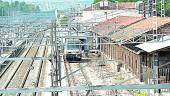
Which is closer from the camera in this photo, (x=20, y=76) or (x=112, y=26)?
(x=20, y=76)

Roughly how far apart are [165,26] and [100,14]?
36526 mm

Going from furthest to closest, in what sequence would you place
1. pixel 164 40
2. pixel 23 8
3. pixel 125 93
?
1. pixel 23 8
2. pixel 164 40
3. pixel 125 93

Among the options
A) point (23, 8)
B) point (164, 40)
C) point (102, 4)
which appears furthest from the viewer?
point (23, 8)

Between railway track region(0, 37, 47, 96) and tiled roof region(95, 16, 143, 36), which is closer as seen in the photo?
railway track region(0, 37, 47, 96)

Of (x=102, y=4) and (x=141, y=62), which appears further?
(x=102, y=4)

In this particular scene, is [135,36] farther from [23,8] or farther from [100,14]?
[23,8]

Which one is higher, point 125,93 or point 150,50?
point 150,50

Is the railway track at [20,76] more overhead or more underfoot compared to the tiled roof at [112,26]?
more underfoot

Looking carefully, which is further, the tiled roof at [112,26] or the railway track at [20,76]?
Result: the tiled roof at [112,26]

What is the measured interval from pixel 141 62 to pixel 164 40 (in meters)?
A: 2.12

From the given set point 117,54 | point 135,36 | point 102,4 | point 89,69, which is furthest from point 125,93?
point 102,4

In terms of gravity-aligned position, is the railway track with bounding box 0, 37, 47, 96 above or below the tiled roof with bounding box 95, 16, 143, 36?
below

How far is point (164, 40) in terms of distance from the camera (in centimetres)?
1962

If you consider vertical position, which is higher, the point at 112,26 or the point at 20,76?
the point at 112,26
